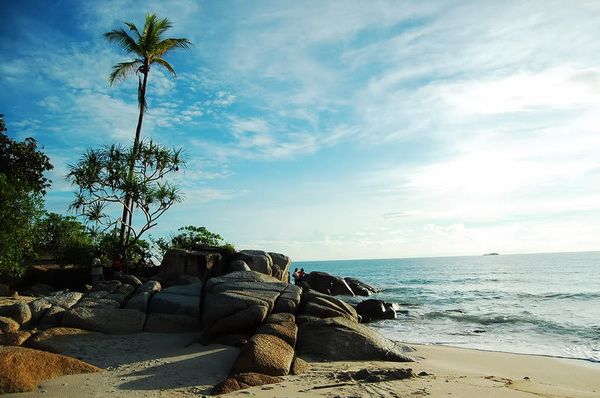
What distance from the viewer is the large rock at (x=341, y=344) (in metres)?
10.1

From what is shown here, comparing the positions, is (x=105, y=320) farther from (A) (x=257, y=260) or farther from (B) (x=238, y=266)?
(A) (x=257, y=260)

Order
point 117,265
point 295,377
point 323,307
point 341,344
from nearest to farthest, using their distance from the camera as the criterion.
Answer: point 295,377 < point 341,344 < point 323,307 < point 117,265

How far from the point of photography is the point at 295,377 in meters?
8.16

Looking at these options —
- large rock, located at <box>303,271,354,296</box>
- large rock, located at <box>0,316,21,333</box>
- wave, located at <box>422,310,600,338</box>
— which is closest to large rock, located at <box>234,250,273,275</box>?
wave, located at <box>422,310,600,338</box>

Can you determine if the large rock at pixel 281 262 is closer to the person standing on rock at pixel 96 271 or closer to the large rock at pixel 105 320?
the person standing on rock at pixel 96 271

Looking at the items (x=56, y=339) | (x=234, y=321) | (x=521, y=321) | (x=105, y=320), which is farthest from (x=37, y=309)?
(x=521, y=321)

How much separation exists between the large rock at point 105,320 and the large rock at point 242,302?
1.82 metres

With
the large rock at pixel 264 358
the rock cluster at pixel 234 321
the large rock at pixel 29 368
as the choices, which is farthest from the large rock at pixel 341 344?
the large rock at pixel 29 368

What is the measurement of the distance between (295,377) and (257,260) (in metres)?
12.2

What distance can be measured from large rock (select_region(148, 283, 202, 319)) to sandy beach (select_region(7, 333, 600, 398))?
3.56ft

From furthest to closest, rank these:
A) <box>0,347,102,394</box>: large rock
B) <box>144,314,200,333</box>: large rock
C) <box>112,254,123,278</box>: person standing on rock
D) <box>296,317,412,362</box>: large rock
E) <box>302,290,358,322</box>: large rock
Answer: <box>112,254,123,278</box>: person standing on rock
<box>302,290,358,322</box>: large rock
<box>144,314,200,333</box>: large rock
<box>296,317,412,362</box>: large rock
<box>0,347,102,394</box>: large rock

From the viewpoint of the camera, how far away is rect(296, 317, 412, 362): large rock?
33.2 ft

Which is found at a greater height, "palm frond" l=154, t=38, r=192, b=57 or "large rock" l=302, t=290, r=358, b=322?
"palm frond" l=154, t=38, r=192, b=57

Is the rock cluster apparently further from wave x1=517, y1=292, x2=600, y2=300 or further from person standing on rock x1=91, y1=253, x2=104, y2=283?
wave x1=517, y1=292, x2=600, y2=300
